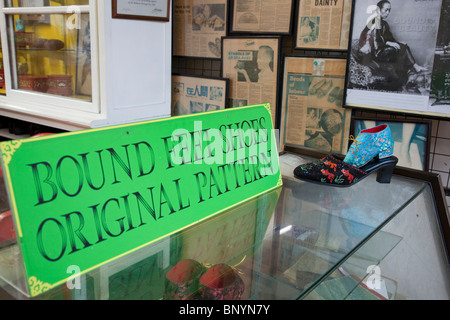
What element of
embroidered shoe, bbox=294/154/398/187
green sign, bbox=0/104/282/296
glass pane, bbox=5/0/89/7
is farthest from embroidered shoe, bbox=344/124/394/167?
glass pane, bbox=5/0/89/7

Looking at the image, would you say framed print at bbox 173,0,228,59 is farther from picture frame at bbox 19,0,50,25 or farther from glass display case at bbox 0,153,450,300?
glass display case at bbox 0,153,450,300

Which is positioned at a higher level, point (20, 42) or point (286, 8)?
point (286, 8)

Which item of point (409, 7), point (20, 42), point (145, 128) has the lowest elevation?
point (145, 128)

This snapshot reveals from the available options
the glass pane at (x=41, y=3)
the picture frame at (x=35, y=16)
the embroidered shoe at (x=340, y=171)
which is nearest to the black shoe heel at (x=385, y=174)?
the embroidered shoe at (x=340, y=171)

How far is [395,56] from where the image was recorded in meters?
1.94

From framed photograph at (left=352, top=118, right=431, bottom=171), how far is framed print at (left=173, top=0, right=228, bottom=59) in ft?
3.91

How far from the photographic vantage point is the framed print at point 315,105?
7.14ft

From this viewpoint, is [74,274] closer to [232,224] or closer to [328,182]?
[232,224]

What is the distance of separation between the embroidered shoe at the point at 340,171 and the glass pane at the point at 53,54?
167cm

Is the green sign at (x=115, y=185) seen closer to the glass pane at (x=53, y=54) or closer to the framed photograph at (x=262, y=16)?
the framed photograph at (x=262, y=16)

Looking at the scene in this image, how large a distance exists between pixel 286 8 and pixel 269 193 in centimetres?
164

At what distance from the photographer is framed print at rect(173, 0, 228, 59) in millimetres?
2604

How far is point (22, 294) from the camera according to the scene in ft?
1.79
